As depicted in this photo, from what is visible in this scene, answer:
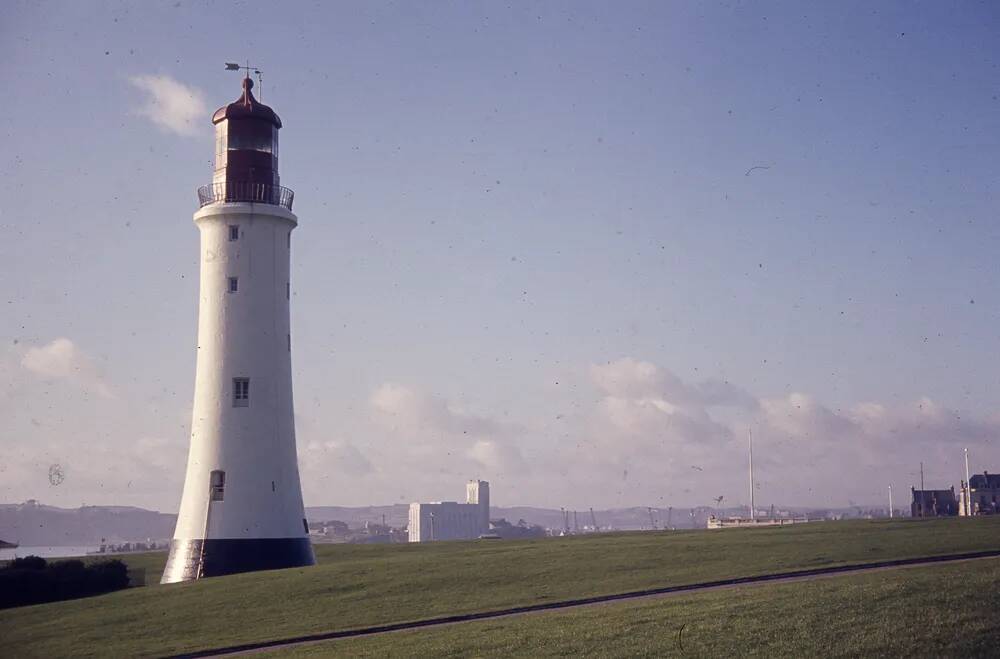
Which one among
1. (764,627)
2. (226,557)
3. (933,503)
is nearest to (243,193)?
(226,557)

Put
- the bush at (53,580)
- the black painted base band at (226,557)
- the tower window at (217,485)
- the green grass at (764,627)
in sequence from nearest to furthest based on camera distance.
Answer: the green grass at (764,627) < the bush at (53,580) < the black painted base band at (226,557) < the tower window at (217,485)

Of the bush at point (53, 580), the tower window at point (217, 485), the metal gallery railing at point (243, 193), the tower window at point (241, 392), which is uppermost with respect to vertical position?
the metal gallery railing at point (243, 193)

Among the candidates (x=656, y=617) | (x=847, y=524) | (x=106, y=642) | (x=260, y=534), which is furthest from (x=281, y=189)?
(x=847, y=524)

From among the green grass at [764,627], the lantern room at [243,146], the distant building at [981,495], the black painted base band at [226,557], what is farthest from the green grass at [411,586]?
the distant building at [981,495]

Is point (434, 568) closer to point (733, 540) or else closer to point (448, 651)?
point (733, 540)

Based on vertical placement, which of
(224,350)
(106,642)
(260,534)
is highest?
(224,350)

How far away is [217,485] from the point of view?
1625 inches

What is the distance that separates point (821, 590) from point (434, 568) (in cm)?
1673

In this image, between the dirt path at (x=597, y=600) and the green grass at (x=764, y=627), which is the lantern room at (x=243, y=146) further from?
the green grass at (x=764, y=627)

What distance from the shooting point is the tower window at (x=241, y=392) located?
41875mm

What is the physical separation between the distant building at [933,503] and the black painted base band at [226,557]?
7070cm

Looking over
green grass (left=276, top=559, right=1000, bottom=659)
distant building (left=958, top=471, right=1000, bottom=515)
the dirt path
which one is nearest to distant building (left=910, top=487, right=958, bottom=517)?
distant building (left=958, top=471, right=1000, bottom=515)

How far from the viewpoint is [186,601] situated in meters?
34.7

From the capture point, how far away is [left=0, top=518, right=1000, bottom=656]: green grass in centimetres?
2997
